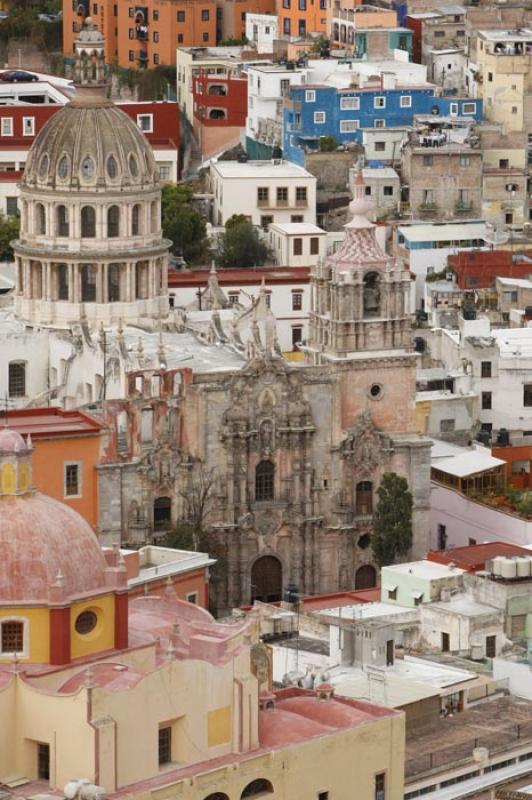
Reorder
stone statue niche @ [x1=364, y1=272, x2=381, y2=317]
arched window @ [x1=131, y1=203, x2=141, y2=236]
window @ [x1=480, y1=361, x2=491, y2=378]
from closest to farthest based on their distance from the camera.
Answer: stone statue niche @ [x1=364, y1=272, x2=381, y2=317], arched window @ [x1=131, y1=203, x2=141, y2=236], window @ [x1=480, y1=361, x2=491, y2=378]

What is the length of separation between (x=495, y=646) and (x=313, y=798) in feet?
83.7

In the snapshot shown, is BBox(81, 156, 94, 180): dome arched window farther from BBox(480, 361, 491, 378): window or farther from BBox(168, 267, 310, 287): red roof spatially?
BBox(168, 267, 310, 287): red roof

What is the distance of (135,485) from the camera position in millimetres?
157625

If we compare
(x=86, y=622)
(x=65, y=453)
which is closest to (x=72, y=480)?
(x=65, y=453)

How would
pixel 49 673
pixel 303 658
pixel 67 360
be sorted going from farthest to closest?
pixel 67 360
pixel 303 658
pixel 49 673

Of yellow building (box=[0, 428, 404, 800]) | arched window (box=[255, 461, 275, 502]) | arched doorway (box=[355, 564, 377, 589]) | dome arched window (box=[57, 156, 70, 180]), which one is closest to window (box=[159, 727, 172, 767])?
yellow building (box=[0, 428, 404, 800])

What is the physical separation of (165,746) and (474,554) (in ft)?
126

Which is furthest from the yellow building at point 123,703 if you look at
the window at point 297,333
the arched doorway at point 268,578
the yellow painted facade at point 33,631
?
the window at point 297,333

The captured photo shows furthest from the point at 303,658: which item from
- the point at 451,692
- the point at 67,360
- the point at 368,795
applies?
the point at 67,360

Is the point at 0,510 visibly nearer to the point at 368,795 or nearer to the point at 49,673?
the point at 49,673

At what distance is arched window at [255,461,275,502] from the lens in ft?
530

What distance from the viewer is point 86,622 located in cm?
11588

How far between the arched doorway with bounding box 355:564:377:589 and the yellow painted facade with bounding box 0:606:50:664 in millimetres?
48464

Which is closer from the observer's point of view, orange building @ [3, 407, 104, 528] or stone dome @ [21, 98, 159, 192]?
orange building @ [3, 407, 104, 528]
